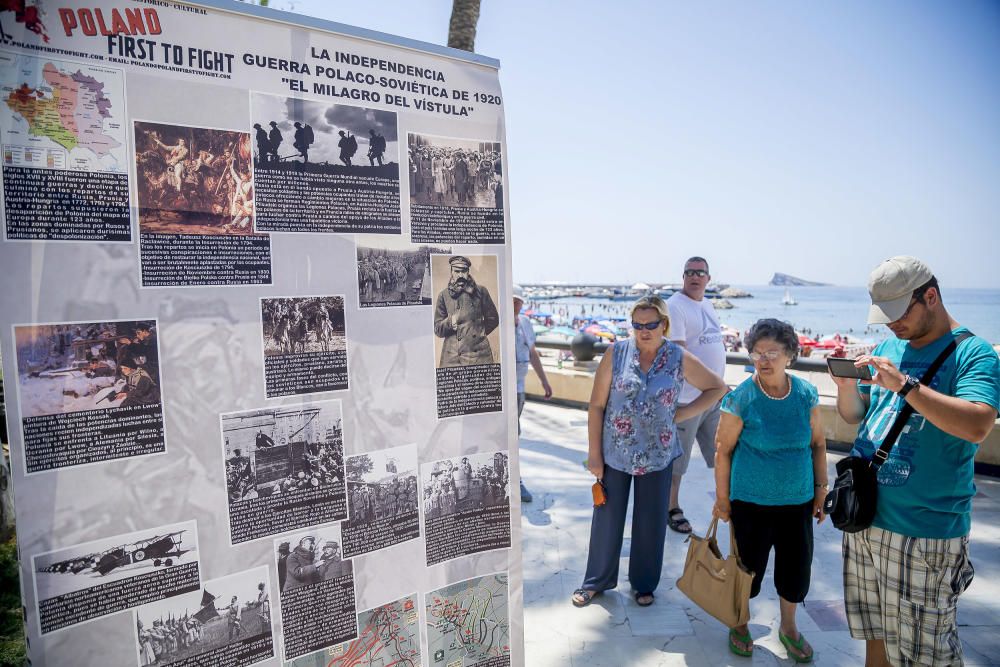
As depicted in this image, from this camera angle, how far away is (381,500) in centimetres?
182

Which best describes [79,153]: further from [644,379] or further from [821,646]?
[821,646]

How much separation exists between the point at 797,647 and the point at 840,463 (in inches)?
41.7

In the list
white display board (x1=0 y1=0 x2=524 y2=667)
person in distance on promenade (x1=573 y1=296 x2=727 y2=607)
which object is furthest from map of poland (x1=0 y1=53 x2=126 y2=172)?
person in distance on promenade (x1=573 y1=296 x2=727 y2=607)

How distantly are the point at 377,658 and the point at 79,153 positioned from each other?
168 centimetres

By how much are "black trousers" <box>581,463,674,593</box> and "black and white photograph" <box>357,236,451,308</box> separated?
6.13 feet

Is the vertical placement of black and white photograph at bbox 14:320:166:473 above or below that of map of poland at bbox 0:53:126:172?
below

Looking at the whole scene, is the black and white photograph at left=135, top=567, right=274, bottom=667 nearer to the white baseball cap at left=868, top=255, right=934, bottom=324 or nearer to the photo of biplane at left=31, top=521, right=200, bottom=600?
the photo of biplane at left=31, top=521, right=200, bottom=600

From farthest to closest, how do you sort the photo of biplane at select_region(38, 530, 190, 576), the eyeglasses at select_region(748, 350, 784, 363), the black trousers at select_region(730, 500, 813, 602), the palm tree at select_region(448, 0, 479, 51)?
the palm tree at select_region(448, 0, 479, 51)
the black trousers at select_region(730, 500, 813, 602)
the eyeglasses at select_region(748, 350, 784, 363)
the photo of biplane at select_region(38, 530, 190, 576)

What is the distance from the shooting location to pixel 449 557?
1970 millimetres

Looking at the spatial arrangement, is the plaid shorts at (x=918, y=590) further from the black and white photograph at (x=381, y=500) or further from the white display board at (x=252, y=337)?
the black and white photograph at (x=381, y=500)

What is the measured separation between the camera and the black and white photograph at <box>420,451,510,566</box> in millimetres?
1923

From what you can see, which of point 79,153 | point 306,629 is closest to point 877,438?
point 306,629

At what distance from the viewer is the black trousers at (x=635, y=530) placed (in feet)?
10.3

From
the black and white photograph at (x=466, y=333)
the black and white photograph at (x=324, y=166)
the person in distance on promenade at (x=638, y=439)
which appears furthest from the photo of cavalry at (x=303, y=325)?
the person in distance on promenade at (x=638, y=439)
